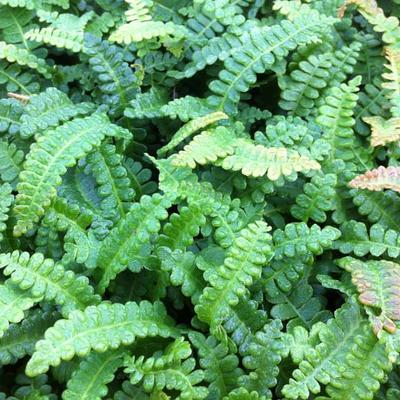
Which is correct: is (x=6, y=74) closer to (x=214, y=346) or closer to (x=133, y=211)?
(x=133, y=211)

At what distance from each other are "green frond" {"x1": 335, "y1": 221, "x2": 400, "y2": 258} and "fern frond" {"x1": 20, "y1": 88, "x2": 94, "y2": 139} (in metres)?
0.93

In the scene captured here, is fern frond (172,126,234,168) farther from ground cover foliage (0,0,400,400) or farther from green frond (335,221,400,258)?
green frond (335,221,400,258)

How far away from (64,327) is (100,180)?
0.53 meters

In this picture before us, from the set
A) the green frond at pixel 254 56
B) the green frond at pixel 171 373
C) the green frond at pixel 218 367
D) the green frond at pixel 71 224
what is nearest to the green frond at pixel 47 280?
the green frond at pixel 71 224

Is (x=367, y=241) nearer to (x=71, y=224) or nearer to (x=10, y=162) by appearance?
(x=71, y=224)

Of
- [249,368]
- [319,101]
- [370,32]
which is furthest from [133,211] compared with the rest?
[370,32]

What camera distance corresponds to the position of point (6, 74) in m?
1.99

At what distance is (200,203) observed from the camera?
156 centimetres

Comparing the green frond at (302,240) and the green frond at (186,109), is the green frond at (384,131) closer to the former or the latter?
the green frond at (302,240)

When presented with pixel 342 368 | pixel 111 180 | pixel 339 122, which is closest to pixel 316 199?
pixel 339 122

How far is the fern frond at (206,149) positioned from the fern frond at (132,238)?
15 centimetres

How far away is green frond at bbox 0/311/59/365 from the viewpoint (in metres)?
1.44

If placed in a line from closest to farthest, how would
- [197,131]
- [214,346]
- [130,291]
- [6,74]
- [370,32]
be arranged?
[214,346]
[130,291]
[197,131]
[6,74]
[370,32]

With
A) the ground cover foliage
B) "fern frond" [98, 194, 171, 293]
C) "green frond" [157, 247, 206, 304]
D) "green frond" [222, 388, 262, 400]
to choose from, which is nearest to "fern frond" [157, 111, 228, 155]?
the ground cover foliage
